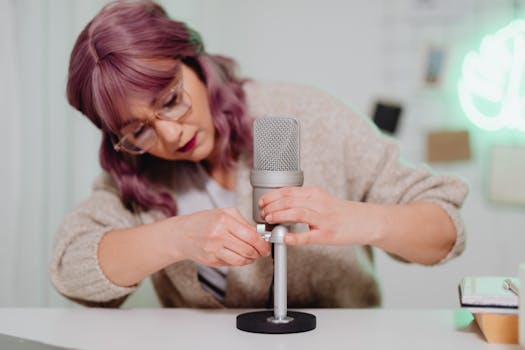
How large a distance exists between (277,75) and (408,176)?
4.42 feet

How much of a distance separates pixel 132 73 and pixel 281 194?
0.35 meters

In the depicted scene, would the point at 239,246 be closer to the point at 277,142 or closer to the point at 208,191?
the point at 277,142

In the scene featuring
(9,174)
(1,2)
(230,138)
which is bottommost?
(9,174)

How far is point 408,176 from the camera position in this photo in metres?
1.27

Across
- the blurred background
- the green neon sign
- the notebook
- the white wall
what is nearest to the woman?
the notebook

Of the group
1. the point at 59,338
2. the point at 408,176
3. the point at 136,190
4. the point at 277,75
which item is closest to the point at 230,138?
the point at 136,190

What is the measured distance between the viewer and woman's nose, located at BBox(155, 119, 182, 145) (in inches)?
45.5

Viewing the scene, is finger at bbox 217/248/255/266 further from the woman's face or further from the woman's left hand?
the woman's face

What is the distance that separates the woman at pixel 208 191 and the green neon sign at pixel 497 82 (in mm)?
1122

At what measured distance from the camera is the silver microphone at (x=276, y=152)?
38.0 inches

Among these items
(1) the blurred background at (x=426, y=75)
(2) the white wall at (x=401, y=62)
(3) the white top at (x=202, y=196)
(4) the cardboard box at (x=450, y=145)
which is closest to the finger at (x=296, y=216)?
(3) the white top at (x=202, y=196)

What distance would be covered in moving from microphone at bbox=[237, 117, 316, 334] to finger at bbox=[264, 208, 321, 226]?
0.10 ft

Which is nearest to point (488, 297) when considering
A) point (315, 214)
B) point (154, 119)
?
point (315, 214)

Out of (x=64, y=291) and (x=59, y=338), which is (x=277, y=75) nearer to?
(x=64, y=291)
